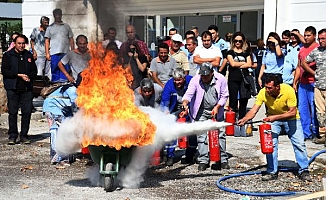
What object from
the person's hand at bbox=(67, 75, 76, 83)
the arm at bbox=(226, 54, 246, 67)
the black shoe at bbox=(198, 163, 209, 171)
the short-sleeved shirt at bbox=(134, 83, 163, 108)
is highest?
the arm at bbox=(226, 54, 246, 67)

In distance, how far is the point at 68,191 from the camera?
764 cm

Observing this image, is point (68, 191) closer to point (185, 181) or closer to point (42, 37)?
point (185, 181)

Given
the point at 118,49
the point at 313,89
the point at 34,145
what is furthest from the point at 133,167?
the point at 313,89

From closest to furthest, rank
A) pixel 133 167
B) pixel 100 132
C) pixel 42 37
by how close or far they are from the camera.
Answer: pixel 100 132
pixel 133 167
pixel 42 37

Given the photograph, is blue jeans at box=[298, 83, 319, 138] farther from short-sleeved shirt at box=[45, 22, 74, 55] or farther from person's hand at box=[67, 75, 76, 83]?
short-sleeved shirt at box=[45, 22, 74, 55]

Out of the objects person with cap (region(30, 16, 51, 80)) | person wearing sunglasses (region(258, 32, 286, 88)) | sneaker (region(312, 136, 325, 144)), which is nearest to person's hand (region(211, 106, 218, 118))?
sneaker (region(312, 136, 325, 144))

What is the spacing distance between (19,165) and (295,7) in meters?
8.52

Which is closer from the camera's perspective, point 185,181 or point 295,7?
point 185,181

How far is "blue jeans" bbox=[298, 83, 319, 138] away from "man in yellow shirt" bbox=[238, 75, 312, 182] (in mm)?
2793

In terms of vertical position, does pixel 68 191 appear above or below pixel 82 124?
below

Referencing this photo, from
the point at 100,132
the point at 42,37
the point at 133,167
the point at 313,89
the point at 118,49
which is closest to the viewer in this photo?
the point at 100,132

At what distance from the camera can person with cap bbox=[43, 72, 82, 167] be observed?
909cm

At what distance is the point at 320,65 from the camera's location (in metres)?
10.3

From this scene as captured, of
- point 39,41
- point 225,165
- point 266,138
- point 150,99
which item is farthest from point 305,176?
point 39,41
